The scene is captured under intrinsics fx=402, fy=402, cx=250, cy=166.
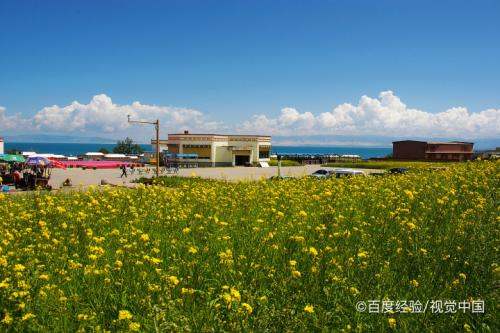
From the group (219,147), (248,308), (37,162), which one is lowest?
(248,308)

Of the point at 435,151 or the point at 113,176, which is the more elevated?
the point at 435,151

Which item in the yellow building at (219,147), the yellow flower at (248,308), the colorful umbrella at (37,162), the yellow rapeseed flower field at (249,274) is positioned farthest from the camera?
the yellow building at (219,147)

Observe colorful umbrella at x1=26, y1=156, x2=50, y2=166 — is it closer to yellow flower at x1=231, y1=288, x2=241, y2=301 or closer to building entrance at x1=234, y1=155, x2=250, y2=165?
yellow flower at x1=231, y1=288, x2=241, y2=301

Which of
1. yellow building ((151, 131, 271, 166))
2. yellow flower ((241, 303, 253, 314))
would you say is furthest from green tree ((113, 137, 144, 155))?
yellow flower ((241, 303, 253, 314))

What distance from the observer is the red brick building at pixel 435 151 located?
59406mm

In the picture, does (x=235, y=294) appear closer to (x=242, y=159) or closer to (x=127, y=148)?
(x=242, y=159)

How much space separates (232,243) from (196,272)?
4.32 ft

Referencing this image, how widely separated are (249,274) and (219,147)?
196 feet

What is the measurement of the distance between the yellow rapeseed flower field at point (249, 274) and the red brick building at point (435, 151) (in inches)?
2223

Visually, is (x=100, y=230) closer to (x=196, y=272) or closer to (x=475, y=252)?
(x=196, y=272)

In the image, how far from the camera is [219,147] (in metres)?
64.3

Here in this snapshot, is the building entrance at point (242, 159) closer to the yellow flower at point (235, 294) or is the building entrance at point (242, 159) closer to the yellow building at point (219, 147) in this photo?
the yellow building at point (219, 147)

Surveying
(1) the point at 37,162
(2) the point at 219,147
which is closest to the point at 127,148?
(2) the point at 219,147

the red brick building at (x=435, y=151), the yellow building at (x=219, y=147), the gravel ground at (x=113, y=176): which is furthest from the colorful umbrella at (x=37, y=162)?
the red brick building at (x=435, y=151)
